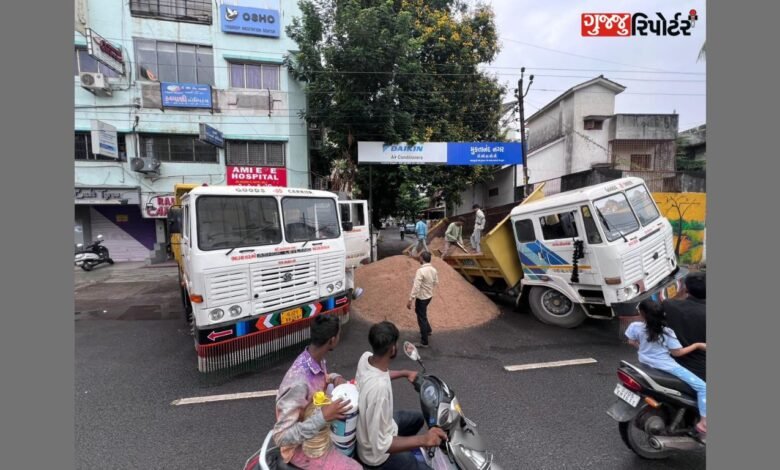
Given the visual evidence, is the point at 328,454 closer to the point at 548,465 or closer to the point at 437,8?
the point at 548,465

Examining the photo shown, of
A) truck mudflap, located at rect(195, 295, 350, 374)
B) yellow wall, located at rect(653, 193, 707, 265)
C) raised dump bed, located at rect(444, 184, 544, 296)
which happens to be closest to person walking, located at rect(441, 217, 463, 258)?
raised dump bed, located at rect(444, 184, 544, 296)

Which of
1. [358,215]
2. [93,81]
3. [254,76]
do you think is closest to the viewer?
[358,215]

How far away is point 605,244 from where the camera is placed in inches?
195

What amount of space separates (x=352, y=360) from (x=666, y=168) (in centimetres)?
1633

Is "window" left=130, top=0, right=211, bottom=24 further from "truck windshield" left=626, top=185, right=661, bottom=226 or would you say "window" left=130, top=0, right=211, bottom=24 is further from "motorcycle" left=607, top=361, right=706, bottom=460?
"motorcycle" left=607, top=361, right=706, bottom=460

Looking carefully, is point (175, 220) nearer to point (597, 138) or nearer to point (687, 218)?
point (687, 218)

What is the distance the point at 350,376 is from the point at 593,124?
52.8ft

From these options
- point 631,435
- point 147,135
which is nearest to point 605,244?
point 631,435

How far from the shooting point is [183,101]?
1273cm

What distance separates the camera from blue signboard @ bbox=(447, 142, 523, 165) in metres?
11.9

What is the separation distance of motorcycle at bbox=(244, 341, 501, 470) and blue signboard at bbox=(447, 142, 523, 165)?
1048cm

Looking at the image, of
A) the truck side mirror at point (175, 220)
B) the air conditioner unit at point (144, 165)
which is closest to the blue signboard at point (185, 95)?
the air conditioner unit at point (144, 165)

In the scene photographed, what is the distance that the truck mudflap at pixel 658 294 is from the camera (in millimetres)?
4844

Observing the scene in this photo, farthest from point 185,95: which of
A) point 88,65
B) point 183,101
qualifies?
A: point 88,65
